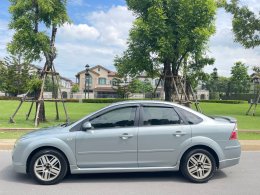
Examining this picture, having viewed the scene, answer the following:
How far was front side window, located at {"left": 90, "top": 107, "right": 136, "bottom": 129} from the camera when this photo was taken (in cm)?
704

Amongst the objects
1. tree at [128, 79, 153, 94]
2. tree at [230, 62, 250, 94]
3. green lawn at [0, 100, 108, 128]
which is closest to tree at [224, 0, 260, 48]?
green lawn at [0, 100, 108, 128]

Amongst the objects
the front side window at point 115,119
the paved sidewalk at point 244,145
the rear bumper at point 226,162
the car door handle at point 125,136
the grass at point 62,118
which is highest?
the front side window at point 115,119

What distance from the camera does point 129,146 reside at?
6.91 meters

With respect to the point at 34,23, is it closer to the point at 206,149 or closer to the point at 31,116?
the point at 31,116

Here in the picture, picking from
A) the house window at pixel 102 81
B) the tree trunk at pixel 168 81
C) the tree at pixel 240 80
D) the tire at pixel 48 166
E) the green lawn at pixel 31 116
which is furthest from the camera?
the house window at pixel 102 81

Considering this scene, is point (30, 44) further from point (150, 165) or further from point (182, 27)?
point (150, 165)

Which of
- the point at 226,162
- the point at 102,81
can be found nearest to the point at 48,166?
the point at 226,162

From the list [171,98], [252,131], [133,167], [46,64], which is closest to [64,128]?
[133,167]

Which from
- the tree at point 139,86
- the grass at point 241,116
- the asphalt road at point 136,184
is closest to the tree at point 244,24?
the grass at point 241,116

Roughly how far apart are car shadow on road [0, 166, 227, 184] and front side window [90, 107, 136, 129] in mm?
1090

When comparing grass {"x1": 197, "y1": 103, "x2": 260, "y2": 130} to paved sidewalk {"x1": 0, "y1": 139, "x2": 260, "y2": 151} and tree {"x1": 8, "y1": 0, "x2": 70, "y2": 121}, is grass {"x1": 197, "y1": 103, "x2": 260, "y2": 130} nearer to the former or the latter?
paved sidewalk {"x1": 0, "y1": 139, "x2": 260, "y2": 151}

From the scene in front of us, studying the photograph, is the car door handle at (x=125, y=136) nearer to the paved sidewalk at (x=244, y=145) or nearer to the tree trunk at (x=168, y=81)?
the paved sidewalk at (x=244, y=145)

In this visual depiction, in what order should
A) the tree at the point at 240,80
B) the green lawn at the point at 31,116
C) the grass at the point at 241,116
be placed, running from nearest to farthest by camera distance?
the green lawn at the point at 31,116, the grass at the point at 241,116, the tree at the point at 240,80

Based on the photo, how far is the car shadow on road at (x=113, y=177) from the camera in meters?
7.14
